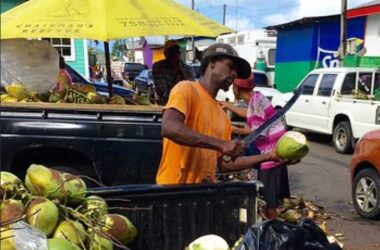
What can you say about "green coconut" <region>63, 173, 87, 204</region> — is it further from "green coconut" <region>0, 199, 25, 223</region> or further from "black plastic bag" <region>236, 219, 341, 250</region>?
"black plastic bag" <region>236, 219, 341, 250</region>

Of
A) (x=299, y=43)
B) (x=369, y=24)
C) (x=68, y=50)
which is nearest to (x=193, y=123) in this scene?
(x=68, y=50)

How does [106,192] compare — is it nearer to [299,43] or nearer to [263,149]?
[263,149]

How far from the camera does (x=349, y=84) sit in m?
13.2

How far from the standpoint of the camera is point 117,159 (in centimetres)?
496

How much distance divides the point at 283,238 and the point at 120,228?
2.67 feet

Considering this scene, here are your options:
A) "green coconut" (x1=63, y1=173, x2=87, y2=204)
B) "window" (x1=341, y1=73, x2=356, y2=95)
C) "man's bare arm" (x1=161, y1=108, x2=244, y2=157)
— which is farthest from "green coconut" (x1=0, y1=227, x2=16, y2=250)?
"window" (x1=341, y1=73, x2=356, y2=95)

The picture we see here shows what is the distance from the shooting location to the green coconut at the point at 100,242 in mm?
2325

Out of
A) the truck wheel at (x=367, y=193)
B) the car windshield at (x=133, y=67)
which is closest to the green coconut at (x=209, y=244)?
the truck wheel at (x=367, y=193)

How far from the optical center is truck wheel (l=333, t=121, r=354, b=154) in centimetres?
1250

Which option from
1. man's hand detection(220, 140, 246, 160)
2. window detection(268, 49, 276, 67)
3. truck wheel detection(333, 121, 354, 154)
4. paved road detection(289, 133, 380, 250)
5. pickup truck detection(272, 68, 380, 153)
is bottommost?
paved road detection(289, 133, 380, 250)

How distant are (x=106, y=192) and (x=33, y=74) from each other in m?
3.04

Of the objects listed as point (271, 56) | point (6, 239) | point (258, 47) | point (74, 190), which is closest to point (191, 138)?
point (74, 190)

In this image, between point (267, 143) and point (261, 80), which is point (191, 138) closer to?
point (267, 143)

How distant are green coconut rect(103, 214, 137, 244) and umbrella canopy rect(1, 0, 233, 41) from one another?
193cm
